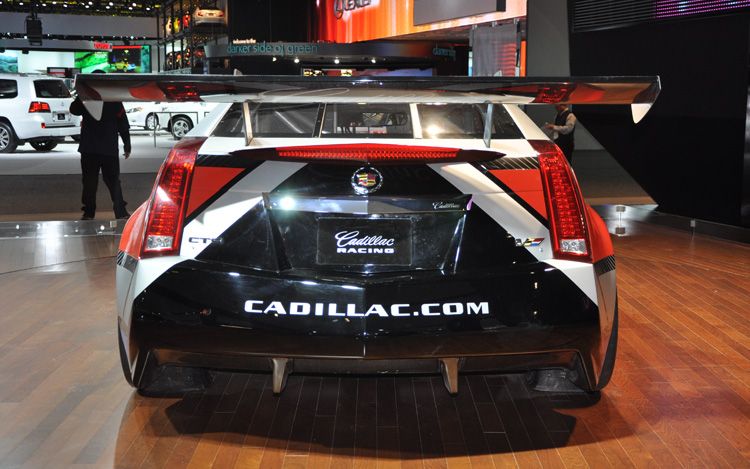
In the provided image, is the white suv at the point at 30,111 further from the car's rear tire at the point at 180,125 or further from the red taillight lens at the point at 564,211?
the red taillight lens at the point at 564,211

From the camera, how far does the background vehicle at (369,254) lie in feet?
10.5

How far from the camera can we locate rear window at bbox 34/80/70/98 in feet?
66.6

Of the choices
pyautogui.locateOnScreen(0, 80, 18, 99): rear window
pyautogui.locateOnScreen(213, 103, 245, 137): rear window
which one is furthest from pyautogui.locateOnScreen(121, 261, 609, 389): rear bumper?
pyautogui.locateOnScreen(0, 80, 18, 99): rear window

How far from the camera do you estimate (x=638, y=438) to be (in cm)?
364

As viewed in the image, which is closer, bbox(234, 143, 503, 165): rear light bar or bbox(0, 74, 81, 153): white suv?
bbox(234, 143, 503, 165): rear light bar

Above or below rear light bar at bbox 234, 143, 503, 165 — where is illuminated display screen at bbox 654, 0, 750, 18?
above

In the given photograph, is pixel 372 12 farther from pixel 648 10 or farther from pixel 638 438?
pixel 638 438

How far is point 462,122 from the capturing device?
13.8 ft

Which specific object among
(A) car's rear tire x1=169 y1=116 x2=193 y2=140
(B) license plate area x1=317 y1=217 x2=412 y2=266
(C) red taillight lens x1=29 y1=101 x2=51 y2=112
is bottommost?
(B) license plate area x1=317 y1=217 x2=412 y2=266

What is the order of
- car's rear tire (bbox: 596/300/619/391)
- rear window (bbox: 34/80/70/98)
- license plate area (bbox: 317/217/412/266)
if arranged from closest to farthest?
license plate area (bbox: 317/217/412/266), car's rear tire (bbox: 596/300/619/391), rear window (bbox: 34/80/70/98)

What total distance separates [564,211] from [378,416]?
1.16 metres

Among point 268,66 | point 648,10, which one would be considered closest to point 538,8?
point 648,10

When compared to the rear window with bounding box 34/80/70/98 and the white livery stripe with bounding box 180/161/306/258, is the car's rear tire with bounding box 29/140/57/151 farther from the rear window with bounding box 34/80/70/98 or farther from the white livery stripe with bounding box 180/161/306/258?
the white livery stripe with bounding box 180/161/306/258

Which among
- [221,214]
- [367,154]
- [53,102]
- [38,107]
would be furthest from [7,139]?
[367,154]
